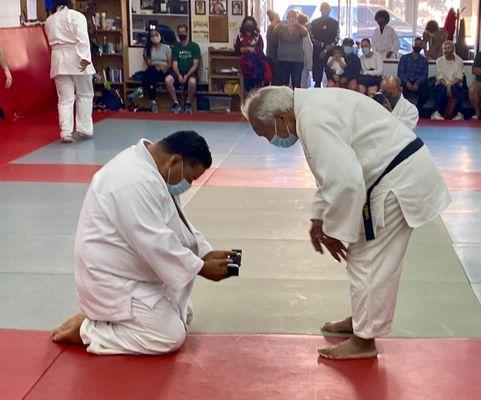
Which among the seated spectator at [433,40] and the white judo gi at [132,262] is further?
the seated spectator at [433,40]

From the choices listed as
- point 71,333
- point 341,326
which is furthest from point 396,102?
point 71,333

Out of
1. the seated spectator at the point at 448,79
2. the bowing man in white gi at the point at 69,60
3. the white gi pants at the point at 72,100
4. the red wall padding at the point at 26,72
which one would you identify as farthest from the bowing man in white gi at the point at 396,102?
the seated spectator at the point at 448,79

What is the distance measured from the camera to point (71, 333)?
13.6 ft

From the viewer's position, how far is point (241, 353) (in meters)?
4.07

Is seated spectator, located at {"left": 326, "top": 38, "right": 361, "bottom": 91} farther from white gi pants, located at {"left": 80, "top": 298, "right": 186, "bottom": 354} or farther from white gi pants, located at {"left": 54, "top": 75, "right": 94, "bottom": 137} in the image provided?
white gi pants, located at {"left": 80, "top": 298, "right": 186, "bottom": 354}

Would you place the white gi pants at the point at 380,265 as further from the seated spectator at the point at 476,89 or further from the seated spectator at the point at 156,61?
the seated spectator at the point at 156,61

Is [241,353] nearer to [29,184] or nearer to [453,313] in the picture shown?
[453,313]

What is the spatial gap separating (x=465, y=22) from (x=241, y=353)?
12.1 meters

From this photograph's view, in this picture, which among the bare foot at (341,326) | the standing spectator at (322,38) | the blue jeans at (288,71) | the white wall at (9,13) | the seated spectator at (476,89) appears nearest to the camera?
the bare foot at (341,326)

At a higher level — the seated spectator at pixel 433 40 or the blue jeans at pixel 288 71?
the seated spectator at pixel 433 40

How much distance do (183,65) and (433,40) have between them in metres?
4.45

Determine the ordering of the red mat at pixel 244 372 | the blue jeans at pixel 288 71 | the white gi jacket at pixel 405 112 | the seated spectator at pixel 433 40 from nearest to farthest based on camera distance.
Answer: the red mat at pixel 244 372 → the white gi jacket at pixel 405 112 → the blue jeans at pixel 288 71 → the seated spectator at pixel 433 40

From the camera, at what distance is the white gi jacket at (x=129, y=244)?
3.78m

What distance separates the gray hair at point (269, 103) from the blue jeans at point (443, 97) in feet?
33.0
